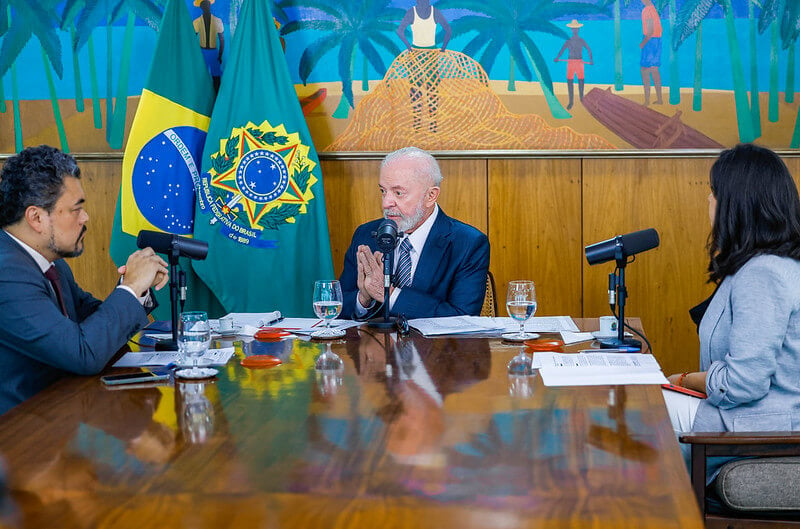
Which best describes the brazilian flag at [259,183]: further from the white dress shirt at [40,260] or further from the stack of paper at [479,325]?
the white dress shirt at [40,260]

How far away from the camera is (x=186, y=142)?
13.3 feet

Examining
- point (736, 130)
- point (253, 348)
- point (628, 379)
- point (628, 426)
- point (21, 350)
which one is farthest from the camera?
point (736, 130)

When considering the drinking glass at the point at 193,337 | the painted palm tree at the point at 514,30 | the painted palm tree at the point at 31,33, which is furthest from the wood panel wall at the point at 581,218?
the drinking glass at the point at 193,337

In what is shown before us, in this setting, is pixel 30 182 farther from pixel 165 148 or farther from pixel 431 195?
pixel 165 148

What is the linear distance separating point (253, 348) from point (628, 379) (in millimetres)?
1058

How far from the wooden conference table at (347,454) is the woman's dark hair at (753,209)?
556mm

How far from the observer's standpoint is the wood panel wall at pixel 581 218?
4.16 meters

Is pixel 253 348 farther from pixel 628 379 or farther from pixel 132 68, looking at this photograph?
pixel 132 68

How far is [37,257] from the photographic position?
2.31 meters

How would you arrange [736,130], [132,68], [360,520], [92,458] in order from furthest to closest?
[132,68] → [736,130] → [92,458] → [360,520]

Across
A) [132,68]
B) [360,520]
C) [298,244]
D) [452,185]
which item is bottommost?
[360,520]

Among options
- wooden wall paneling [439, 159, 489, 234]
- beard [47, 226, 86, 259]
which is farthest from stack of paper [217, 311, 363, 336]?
wooden wall paneling [439, 159, 489, 234]

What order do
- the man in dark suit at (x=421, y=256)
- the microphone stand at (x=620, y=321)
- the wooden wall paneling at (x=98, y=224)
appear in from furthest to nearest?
the wooden wall paneling at (x=98, y=224)
the man in dark suit at (x=421, y=256)
the microphone stand at (x=620, y=321)

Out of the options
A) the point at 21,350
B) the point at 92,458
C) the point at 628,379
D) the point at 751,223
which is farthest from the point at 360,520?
the point at 751,223
